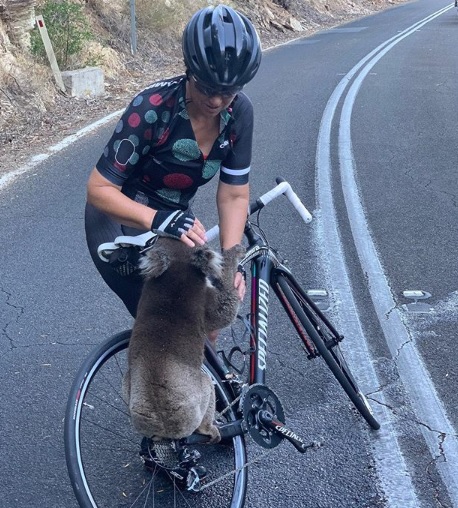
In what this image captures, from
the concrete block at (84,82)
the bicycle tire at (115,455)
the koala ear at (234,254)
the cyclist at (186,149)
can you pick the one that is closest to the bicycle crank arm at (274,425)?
A: the bicycle tire at (115,455)

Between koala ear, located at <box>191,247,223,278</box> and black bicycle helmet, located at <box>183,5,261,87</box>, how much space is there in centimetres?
64

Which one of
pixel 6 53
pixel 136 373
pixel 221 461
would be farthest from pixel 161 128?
pixel 6 53

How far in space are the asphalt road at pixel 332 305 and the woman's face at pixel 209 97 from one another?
1749 millimetres

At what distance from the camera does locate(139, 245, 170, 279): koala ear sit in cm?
290

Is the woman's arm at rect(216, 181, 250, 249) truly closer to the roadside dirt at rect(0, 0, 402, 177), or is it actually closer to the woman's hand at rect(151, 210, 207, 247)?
the woman's hand at rect(151, 210, 207, 247)

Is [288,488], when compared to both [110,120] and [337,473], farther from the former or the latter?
[110,120]

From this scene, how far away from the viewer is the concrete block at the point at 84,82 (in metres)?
13.4

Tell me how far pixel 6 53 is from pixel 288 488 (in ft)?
35.8

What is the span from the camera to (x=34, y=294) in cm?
608

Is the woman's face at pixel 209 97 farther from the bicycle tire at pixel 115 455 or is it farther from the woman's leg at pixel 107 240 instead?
the bicycle tire at pixel 115 455

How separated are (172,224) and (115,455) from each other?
1.50 metres

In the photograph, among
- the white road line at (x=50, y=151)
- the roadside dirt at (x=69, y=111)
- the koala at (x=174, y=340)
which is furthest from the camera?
the roadside dirt at (x=69, y=111)

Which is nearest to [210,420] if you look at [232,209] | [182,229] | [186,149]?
[182,229]

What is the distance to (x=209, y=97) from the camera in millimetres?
3160
